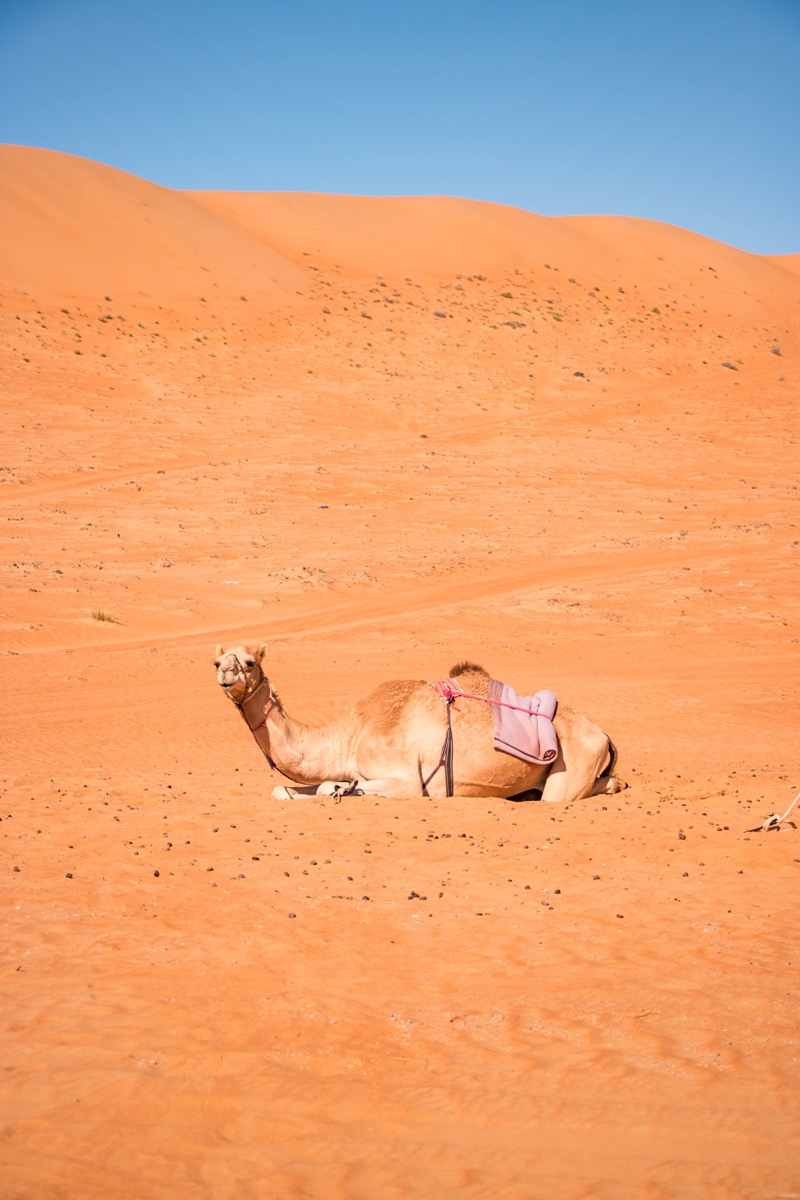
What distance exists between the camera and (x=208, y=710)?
14516 mm

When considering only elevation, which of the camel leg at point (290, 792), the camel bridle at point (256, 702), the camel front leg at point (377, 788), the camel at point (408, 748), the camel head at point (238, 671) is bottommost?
the camel leg at point (290, 792)

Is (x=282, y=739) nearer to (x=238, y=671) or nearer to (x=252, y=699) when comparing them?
(x=252, y=699)

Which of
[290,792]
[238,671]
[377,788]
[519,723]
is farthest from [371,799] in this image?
[238,671]

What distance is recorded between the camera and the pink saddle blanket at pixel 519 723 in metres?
8.75

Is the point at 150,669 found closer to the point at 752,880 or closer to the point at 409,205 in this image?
the point at 752,880

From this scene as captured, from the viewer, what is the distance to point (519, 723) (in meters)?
8.77

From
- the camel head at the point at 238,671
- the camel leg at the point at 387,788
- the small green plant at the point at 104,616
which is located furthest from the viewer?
the small green plant at the point at 104,616

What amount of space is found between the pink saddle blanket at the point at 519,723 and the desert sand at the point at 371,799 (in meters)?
0.49

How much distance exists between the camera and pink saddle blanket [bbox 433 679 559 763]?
28.7ft

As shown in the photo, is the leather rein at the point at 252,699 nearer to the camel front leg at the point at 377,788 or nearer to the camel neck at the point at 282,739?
the camel neck at the point at 282,739

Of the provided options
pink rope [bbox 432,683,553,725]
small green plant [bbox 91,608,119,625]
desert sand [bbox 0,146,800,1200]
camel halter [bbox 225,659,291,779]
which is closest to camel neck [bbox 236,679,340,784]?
camel halter [bbox 225,659,291,779]

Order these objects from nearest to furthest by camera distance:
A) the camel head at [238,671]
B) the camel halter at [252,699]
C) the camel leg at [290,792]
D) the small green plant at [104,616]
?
the camel head at [238,671] → the camel halter at [252,699] → the camel leg at [290,792] → the small green plant at [104,616]

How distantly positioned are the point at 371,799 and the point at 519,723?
1.36 m

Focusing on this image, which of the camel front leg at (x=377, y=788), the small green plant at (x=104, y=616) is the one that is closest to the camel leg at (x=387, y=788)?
the camel front leg at (x=377, y=788)
